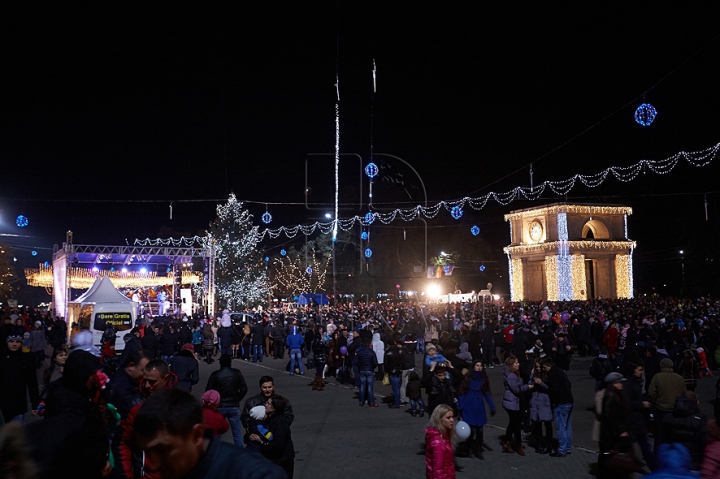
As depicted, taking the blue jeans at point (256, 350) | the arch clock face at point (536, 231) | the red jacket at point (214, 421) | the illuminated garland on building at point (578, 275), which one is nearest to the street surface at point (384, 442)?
the red jacket at point (214, 421)

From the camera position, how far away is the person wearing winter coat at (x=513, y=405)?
10219mm

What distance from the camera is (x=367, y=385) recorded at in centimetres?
1502

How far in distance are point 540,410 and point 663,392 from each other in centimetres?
186

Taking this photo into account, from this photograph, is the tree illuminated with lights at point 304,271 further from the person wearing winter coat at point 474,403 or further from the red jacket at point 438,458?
the red jacket at point 438,458

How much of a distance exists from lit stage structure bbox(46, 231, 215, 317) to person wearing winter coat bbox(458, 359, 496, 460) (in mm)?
28292

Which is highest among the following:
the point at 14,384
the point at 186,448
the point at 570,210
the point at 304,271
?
the point at 570,210

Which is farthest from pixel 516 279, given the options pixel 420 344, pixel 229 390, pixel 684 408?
pixel 684 408

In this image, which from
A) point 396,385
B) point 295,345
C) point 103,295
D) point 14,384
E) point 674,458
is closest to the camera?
point 674,458

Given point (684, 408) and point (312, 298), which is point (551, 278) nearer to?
point (312, 298)

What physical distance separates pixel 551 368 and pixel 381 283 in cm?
6571

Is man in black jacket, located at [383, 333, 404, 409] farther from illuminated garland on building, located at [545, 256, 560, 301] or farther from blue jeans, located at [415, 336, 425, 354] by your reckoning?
illuminated garland on building, located at [545, 256, 560, 301]

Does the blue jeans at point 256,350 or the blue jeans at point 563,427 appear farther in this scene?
the blue jeans at point 256,350

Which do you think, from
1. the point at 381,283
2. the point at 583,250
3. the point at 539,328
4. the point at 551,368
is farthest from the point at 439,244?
the point at 551,368

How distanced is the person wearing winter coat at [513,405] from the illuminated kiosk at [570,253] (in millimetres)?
39589
